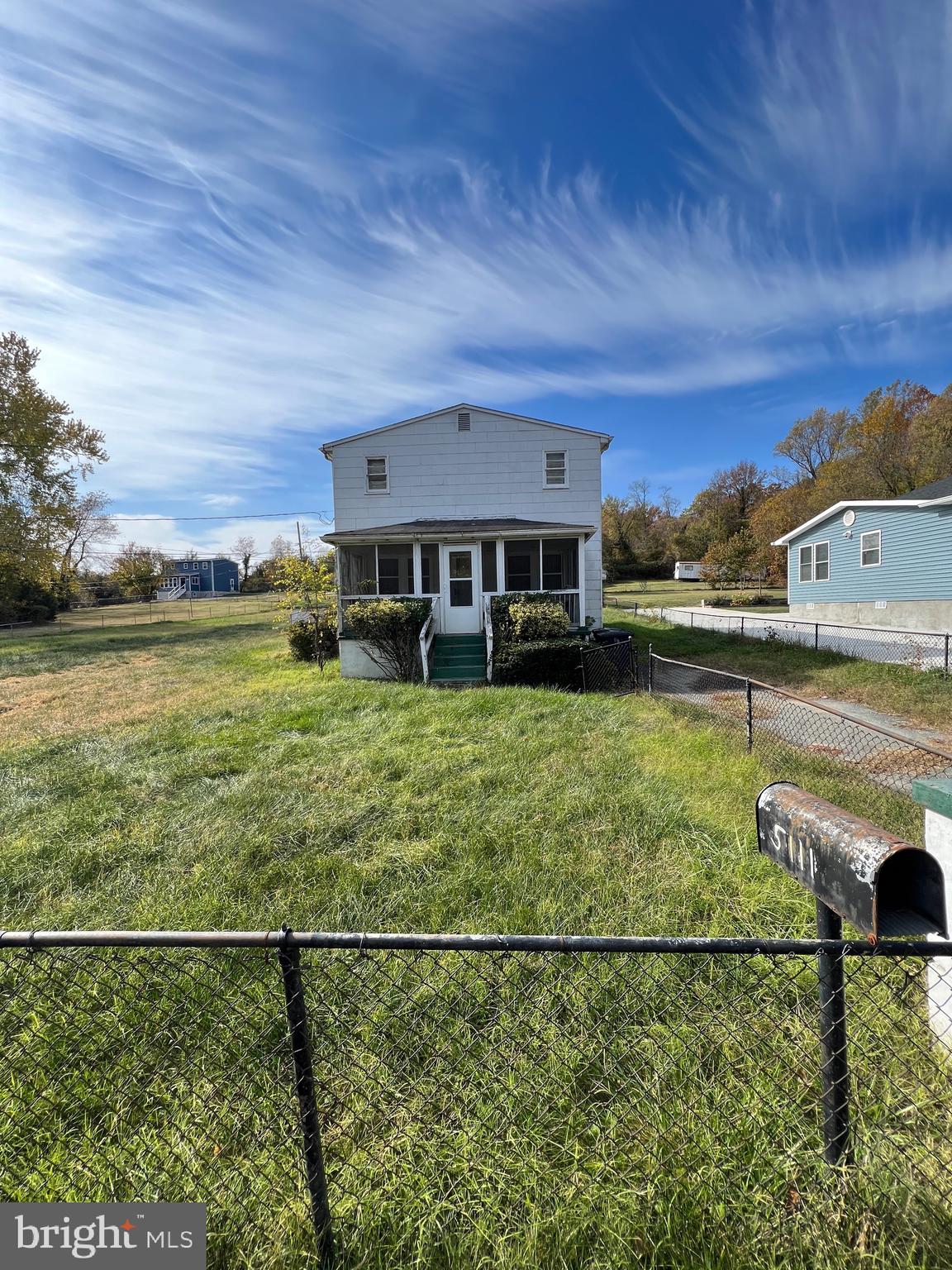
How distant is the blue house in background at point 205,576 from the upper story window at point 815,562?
68986 mm

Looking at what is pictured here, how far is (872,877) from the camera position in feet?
4.08

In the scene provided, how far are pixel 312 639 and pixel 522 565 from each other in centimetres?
574

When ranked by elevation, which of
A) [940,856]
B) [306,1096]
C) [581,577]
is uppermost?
[581,577]

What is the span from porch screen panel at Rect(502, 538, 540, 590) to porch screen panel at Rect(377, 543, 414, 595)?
2.59 m

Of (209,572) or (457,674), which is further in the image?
(209,572)

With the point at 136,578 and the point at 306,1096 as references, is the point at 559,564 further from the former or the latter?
the point at 136,578

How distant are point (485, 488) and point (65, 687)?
1080 cm

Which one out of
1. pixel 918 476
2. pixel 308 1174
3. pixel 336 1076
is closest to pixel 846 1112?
pixel 308 1174

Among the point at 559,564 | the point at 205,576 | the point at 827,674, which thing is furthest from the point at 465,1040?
the point at 205,576

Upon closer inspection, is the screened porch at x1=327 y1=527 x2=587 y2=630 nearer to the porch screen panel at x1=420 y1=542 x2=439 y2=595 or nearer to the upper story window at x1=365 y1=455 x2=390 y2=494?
the porch screen panel at x1=420 y1=542 x2=439 y2=595

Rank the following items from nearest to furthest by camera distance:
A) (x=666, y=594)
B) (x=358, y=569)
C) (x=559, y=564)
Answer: (x=559, y=564), (x=358, y=569), (x=666, y=594)

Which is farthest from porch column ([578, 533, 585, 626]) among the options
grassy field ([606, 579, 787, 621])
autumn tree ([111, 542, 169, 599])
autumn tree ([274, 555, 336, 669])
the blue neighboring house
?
autumn tree ([111, 542, 169, 599])

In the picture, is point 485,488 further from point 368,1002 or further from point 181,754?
point 368,1002

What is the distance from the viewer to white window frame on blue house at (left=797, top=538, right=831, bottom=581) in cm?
1994
